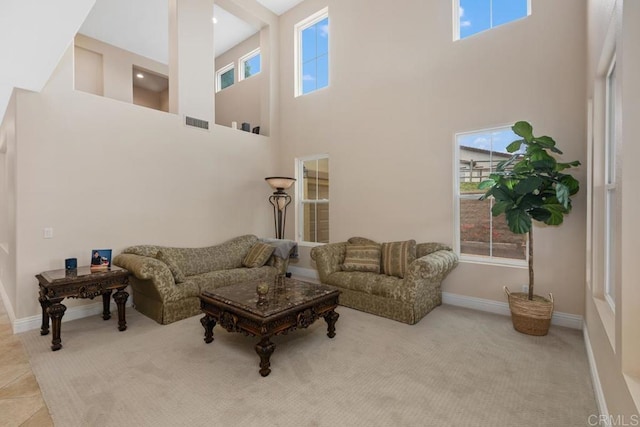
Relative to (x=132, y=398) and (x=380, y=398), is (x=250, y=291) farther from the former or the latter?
(x=380, y=398)

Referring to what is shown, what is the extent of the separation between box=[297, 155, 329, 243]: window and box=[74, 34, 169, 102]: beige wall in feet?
15.1

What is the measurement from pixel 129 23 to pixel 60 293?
5564 millimetres

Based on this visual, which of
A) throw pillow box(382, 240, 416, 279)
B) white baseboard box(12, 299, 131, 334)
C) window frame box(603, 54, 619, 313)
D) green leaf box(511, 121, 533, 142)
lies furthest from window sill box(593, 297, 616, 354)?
white baseboard box(12, 299, 131, 334)

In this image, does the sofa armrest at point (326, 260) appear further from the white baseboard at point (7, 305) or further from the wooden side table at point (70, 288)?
the white baseboard at point (7, 305)

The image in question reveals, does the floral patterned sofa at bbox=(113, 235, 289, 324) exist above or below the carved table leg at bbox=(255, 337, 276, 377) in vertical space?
above

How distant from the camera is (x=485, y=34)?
3729 millimetres

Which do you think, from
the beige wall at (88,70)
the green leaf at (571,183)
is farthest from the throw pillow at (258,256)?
the beige wall at (88,70)

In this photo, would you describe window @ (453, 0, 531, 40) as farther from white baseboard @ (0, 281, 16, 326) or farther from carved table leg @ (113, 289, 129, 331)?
white baseboard @ (0, 281, 16, 326)

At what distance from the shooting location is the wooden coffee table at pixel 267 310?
238 centimetres

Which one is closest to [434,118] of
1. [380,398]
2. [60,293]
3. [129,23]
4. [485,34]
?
[485,34]

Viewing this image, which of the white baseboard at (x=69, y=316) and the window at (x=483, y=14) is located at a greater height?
the window at (x=483, y=14)

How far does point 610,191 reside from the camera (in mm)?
2096

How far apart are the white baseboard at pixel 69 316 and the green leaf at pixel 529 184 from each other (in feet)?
16.0

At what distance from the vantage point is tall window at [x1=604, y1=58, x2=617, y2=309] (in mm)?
2090
